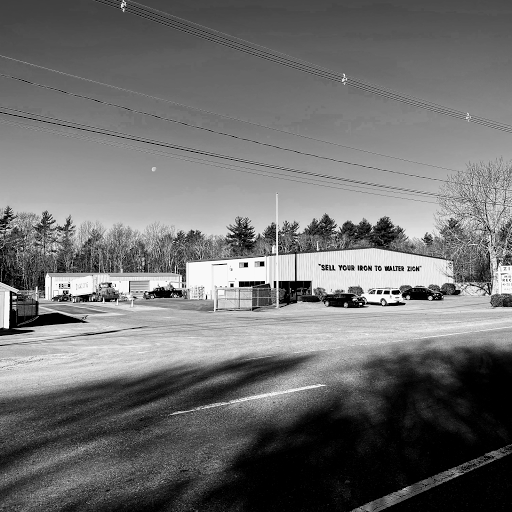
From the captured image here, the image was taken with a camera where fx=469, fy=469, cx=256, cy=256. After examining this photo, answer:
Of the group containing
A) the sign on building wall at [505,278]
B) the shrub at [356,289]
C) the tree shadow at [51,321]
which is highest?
the sign on building wall at [505,278]

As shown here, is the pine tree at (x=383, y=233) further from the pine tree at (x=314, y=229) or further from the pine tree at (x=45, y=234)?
the pine tree at (x=45, y=234)

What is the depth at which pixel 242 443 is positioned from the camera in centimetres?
584

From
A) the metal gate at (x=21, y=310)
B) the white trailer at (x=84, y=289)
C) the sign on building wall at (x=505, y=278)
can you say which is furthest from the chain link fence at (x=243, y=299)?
the white trailer at (x=84, y=289)

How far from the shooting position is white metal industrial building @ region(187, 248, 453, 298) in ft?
179

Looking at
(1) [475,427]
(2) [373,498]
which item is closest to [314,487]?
(2) [373,498]

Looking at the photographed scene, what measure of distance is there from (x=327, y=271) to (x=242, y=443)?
171 ft

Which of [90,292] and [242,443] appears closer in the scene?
[242,443]

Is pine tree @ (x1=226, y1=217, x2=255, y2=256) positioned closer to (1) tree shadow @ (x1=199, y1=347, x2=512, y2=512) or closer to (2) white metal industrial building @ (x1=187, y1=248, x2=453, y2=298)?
(2) white metal industrial building @ (x1=187, y1=248, x2=453, y2=298)

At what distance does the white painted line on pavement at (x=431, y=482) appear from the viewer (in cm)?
420

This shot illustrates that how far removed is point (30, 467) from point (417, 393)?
622 centimetres

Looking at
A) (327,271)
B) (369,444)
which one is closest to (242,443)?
(369,444)

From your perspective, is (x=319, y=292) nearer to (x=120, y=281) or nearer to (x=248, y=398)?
(x=120, y=281)

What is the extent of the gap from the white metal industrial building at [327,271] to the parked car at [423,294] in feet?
18.6

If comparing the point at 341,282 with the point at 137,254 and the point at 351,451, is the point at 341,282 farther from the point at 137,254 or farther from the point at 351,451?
the point at 137,254
